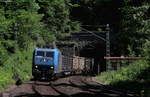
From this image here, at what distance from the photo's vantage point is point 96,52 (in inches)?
2773

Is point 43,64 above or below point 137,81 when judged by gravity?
above

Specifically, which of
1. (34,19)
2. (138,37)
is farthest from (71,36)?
(34,19)

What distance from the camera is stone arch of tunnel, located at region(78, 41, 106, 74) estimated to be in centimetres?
6446

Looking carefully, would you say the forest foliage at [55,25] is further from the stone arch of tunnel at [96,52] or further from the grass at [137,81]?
the stone arch of tunnel at [96,52]

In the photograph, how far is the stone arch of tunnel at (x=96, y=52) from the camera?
6446 cm

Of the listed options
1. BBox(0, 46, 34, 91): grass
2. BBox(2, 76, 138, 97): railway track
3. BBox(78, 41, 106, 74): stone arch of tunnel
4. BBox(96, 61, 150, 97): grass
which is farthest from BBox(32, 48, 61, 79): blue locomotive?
BBox(78, 41, 106, 74): stone arch of tunnel

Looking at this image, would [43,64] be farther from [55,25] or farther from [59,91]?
[55,25]

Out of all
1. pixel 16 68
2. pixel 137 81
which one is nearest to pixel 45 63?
pixel 16 68

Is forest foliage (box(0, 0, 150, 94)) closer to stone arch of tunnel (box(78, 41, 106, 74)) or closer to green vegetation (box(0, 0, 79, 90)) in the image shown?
green vegetation (box(0, 0, 79, 90))

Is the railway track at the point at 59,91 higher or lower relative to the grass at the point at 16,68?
lower

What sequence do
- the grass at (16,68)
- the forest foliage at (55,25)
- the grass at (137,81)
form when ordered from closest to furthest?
the grass at (137,81) < the forest foliage at (55,25) < the grass at (16,68)

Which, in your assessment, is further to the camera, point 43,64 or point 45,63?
point 45,63

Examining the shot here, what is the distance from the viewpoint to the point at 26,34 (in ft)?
121

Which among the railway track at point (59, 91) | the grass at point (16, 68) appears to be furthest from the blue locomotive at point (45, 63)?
the railway track at point (59, 91)
